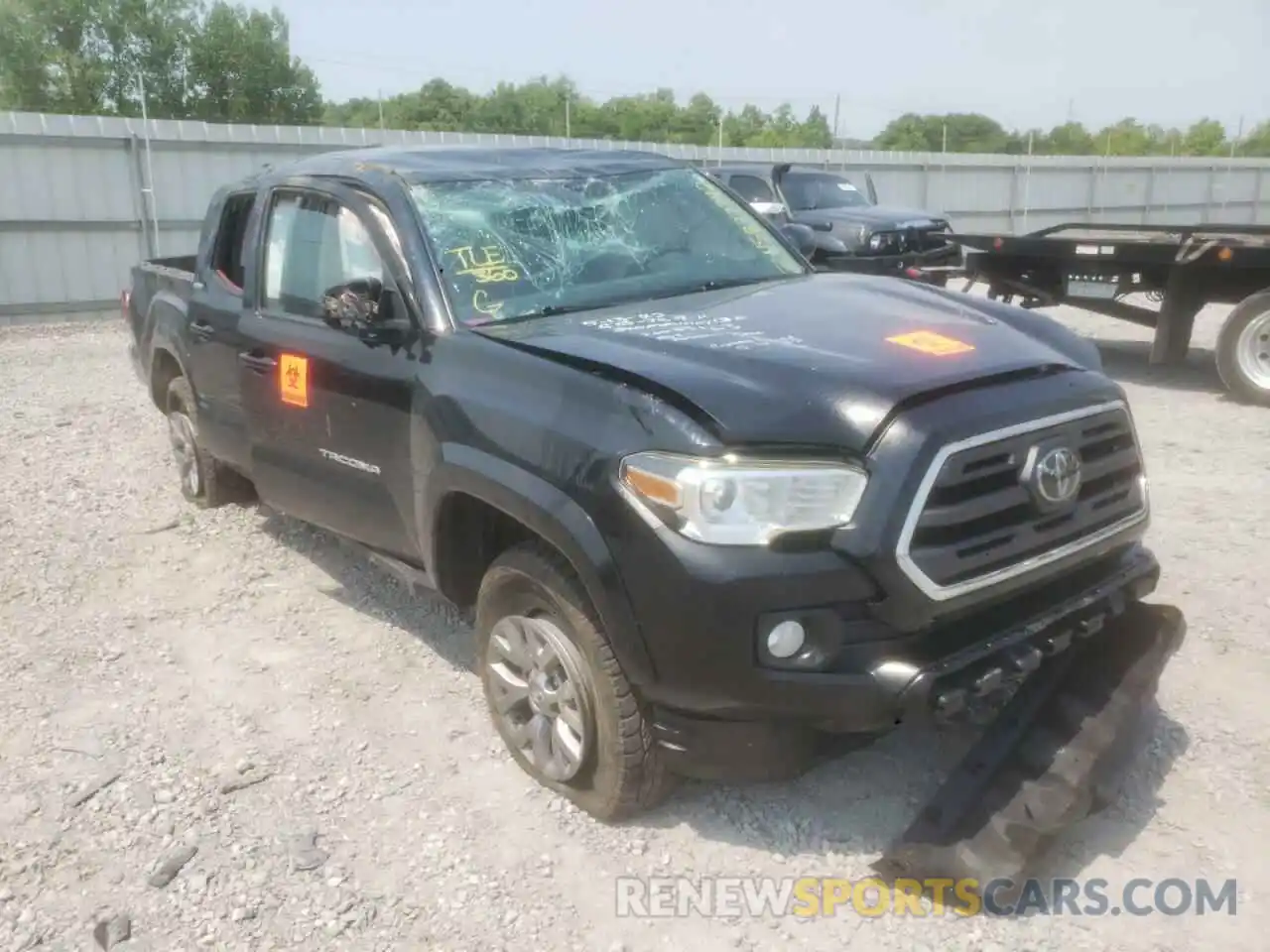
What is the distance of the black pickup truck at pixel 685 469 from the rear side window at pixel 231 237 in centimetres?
76

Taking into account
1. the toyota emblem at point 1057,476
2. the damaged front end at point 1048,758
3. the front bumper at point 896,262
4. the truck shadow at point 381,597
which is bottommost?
the truck shadow at point 381,597

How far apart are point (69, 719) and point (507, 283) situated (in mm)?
2241

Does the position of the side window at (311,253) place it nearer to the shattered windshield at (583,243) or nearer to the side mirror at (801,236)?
the shattered windshield at (583,243)

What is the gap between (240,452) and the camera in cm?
512

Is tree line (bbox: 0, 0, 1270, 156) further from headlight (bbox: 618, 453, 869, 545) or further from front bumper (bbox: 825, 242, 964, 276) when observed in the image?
headlight (bbox: 618, 453, 869, 545)

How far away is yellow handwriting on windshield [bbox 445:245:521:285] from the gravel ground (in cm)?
154

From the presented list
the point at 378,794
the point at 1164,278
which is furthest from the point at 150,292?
the point at 1164,278

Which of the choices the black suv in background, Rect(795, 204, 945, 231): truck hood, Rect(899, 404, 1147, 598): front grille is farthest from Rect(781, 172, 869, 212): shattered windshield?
Rect(899, 404, 1147, 598): front grille

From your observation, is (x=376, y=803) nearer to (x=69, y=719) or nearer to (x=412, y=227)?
(x=69, y=719)

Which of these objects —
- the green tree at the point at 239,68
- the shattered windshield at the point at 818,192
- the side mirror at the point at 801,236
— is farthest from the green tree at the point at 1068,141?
the side mirror at the point at 801,236

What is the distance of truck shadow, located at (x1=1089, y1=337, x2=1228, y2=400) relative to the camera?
386 inches

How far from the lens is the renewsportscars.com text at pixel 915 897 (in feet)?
9.74

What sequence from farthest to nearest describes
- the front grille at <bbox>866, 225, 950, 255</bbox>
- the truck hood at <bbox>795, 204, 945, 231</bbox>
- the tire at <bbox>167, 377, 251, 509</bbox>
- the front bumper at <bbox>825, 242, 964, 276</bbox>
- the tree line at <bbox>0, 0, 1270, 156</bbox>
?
the tree line at <bbox>0, 0, 1270, 156</bbox>
the truck hood at <bbox>795, 204, 945, 231</bbox>
the front grille at <bbox>866, 225, 950, 255</bbox>
the front bumper at <bbox>825, 242, 964, 276</bbox>
the tire at <bbox>167, 377, 251, 509</bbox>

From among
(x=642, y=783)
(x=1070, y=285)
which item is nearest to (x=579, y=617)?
(x=642, y=783)
